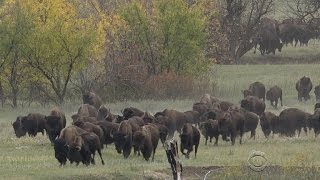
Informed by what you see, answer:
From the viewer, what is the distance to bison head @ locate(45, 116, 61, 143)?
106ft

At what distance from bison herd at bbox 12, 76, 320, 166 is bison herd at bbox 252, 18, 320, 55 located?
86.6ft

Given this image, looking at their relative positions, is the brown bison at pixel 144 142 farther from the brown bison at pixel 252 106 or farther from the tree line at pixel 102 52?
the tree line at pixel 102 52

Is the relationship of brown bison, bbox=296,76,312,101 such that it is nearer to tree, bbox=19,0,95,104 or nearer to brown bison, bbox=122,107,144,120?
tree, bbox=19,0,95,104

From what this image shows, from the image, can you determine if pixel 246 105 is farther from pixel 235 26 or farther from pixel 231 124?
pixel 235 26

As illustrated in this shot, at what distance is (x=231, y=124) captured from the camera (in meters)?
32.6

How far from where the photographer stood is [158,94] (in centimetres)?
5319

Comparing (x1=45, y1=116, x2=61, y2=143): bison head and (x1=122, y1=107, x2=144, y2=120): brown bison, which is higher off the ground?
(x1=122, y1=107, x2=144, y2=120): brown bison

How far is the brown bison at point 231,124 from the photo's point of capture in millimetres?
32562

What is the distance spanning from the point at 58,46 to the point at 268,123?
66.7ft

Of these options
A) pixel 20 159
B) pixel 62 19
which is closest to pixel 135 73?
pixel 62 19

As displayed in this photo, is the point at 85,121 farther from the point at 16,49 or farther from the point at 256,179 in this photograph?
the point at 16,49

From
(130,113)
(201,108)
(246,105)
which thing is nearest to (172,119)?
(130,113)

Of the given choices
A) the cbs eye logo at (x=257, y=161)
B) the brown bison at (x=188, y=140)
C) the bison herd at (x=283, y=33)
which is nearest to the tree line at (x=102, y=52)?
the bison herd at (x=283, y=33)

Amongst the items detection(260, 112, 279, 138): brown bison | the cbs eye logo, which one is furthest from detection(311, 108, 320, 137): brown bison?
the cbs eye logo
